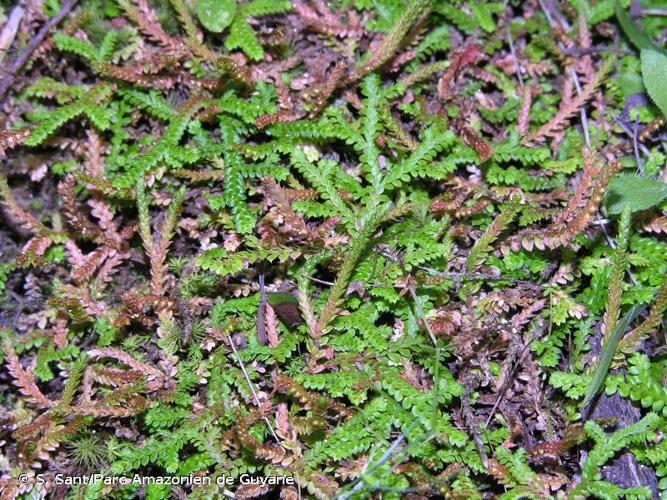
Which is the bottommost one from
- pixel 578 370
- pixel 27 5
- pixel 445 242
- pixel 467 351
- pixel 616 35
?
pixel 578 370

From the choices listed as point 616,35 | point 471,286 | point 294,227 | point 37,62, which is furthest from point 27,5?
point 616,35

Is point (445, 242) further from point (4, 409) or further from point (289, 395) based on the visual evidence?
point (4, 409)

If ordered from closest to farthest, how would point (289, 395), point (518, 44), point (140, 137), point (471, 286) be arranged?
point (289, 395) < point (471, 286) < point (140, 137) < point (518, 44)

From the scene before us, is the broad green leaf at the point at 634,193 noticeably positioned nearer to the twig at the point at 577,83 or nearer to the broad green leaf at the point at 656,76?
the twig at the point at 577,83

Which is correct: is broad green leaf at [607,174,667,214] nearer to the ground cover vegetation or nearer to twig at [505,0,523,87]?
the ground cover vegetation

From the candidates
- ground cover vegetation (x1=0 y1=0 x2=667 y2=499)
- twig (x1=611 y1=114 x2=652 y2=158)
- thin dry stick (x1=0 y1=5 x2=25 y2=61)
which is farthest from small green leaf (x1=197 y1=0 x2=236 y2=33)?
twig (x1=611 y1=114 x2=652 y2=158)
